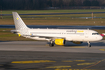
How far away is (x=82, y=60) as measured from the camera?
29219mm

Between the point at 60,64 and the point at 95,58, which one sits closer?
the point at 60,64

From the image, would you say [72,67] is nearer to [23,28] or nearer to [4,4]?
[23,28]

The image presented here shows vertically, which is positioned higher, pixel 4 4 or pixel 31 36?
pixel 4 4

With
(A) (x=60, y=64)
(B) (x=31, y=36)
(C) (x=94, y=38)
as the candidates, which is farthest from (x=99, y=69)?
(B) (x=31, y=36)

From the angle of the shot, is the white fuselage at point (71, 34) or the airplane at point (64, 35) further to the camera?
the white fuselage at point (71, 34)

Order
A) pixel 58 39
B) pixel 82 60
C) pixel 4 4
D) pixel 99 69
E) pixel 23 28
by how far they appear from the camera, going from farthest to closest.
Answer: pixel 4 4
pixel 23 28
pixel 58 39
pixel 82 60
pixel 99 69

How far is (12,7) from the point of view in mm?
199875

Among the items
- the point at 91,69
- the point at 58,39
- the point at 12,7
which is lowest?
the point at 91,69

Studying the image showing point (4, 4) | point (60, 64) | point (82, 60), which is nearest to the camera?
point (60, 64)

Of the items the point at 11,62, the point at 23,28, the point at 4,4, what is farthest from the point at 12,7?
the point at 11,62

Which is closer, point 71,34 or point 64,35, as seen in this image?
point 71,34

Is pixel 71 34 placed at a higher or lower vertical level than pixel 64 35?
higher

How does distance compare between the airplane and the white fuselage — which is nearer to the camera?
the airplane

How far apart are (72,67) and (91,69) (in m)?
2.51
